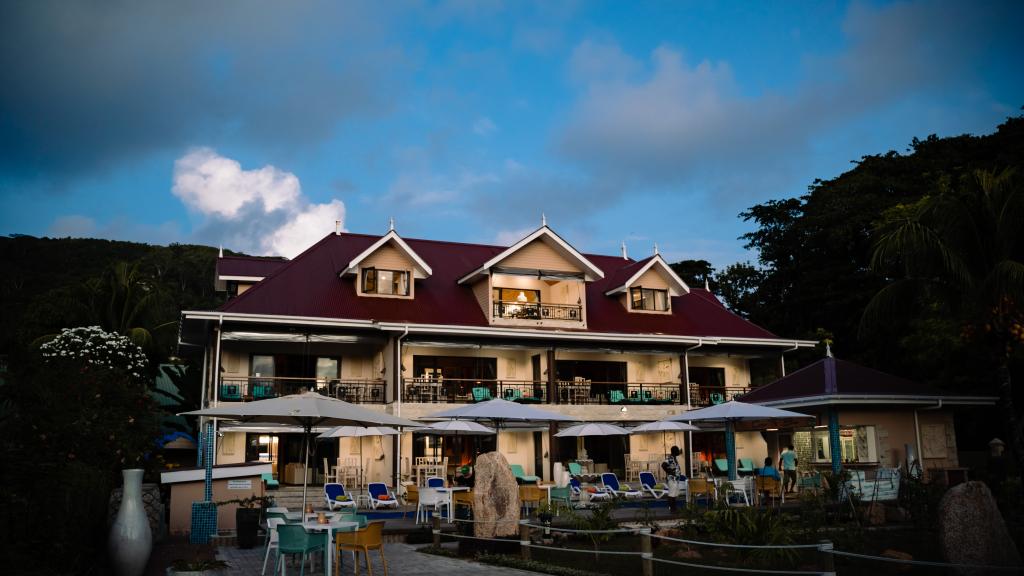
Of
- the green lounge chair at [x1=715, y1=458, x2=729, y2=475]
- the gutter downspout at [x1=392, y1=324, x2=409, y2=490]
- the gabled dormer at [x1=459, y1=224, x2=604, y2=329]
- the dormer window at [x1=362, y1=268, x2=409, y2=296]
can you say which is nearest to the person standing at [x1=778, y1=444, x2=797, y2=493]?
the green lounge chair at [x1=715, y1=458, x2=729, y2=475]

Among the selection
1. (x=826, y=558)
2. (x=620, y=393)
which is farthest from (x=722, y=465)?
(x=826, y=558)

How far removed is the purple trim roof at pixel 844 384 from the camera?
23.4 meters

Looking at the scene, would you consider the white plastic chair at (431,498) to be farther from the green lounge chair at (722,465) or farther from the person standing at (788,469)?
the green lounge chair at (722,465)

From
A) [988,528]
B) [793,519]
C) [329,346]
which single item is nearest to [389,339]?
[329,346]

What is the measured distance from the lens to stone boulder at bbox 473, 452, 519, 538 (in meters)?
Answer: 13.9

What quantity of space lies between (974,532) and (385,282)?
21752mm

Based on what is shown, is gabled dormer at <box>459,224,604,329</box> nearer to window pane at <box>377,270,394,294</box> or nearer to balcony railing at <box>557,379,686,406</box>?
balcony railing at <box>557,379,686,406</box>

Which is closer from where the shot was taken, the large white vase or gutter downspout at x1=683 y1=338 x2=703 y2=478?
the large white vase

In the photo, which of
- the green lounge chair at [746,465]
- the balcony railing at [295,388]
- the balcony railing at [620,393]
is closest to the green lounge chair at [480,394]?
the balcony railing at [295,388]

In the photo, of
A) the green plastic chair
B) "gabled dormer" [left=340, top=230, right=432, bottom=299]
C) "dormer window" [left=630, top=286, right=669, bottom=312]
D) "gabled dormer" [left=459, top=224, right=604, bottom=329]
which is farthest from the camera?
"dormer window" [left=630, top=286, right=669, bottom=312]

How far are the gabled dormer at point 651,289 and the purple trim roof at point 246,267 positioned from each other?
43.8 ft

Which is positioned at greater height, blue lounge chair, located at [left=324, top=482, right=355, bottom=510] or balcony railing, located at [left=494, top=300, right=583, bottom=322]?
balcony railing, located at [left=494, top=300, right=583, bottom=322]

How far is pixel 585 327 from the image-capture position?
29969 mm

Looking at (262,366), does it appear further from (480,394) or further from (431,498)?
(431,498)
